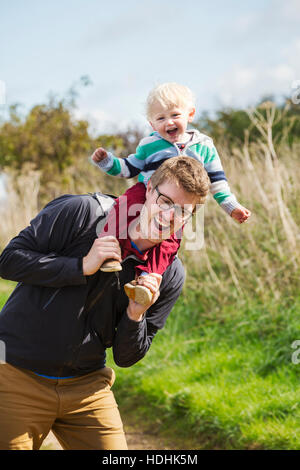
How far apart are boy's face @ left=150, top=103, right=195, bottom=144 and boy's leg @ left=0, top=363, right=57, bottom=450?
1.24 metres

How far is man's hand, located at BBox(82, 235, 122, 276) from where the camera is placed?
2.21 meters

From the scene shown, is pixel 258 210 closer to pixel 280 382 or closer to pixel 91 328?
pixel 280 382

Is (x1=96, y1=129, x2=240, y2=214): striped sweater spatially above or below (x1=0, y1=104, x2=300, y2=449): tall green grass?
above

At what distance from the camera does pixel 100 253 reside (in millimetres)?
2230

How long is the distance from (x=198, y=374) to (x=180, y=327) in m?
1.08

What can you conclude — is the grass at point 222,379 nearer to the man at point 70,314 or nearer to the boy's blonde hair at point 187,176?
the man at point 70,314

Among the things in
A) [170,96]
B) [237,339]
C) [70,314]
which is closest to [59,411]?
[70,314]

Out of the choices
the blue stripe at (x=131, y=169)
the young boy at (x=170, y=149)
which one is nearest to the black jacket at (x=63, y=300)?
the young boy at (x=170, y=149)

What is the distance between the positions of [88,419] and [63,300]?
57cm

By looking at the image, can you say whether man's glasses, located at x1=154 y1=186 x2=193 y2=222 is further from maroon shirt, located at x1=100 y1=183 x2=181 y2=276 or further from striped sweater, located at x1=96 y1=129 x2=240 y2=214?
striped sweater, located at x1=96 y1=129 x2=240 y2=214

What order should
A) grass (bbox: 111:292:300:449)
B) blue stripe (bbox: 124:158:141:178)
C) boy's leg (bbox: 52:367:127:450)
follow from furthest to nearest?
grass (bbox: 111:292:300:449) < blue stripe (bbox: 124:158:141:178) < boy's leg (bbox: 52:367:127:450)

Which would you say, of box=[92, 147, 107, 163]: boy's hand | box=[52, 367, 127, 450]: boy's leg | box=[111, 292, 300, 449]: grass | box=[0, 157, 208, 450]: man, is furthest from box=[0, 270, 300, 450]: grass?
box=[92, 147, 107, 163]: boy's hand

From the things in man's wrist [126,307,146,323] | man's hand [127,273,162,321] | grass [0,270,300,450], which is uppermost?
man's hand [127,273,162,321]

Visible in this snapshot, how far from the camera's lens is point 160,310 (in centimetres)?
266
